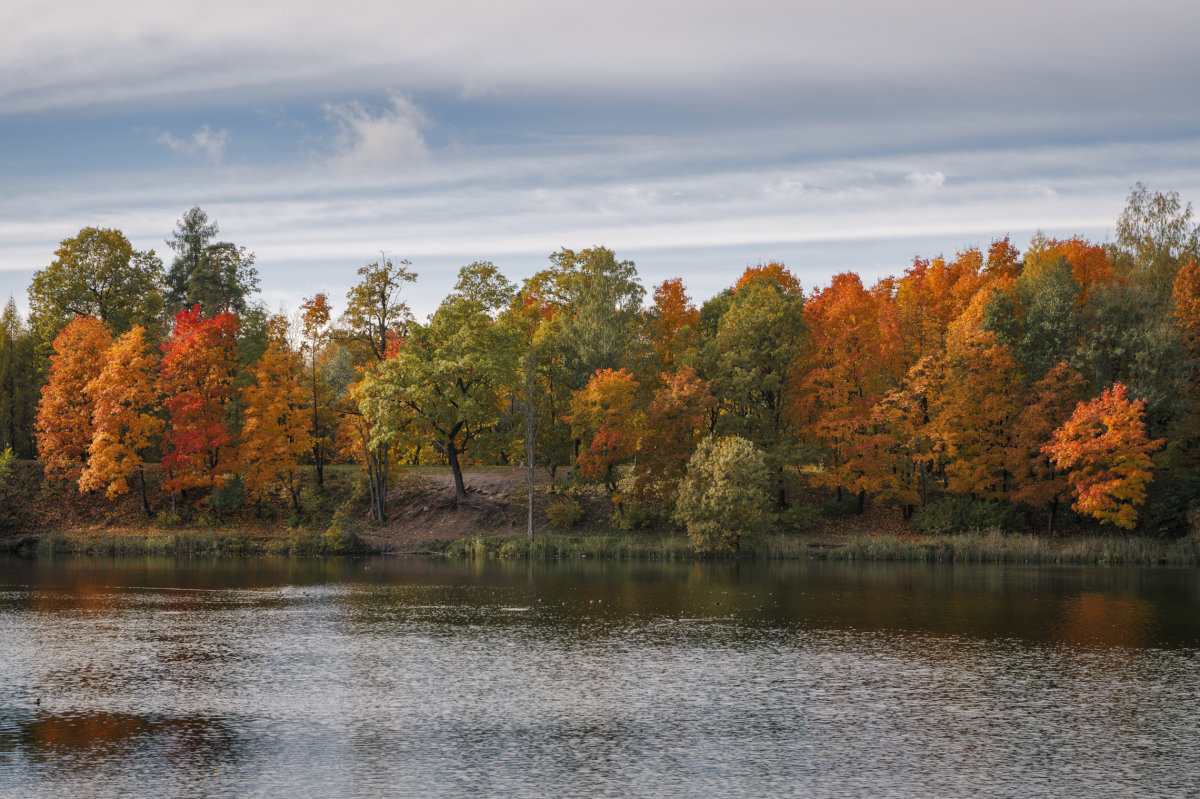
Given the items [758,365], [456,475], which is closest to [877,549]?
[758,365]

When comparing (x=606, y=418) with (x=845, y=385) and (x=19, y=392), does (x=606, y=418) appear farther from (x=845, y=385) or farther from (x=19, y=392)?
(x=19, y=392)

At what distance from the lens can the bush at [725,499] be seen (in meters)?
57.9

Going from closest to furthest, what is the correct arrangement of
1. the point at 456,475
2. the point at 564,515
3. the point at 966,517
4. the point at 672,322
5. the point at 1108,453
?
the point at 1108,453 < the point at 966,517 < the point at 564,515 < the point at 456,475 < the point at 672,322

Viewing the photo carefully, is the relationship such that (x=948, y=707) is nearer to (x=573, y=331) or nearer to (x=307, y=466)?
(x=573, y=331)

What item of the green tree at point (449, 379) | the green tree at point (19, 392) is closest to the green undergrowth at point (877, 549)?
the green tree at point (449, 379)

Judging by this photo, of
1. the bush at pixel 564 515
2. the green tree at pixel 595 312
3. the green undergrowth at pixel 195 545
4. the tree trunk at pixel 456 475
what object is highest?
the green tree at pixel 595 312

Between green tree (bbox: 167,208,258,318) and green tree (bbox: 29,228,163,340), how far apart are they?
3.09 m

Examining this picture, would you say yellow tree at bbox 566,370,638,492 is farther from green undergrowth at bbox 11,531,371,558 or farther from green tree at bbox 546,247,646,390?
green undergrowth at bbox 11,531,371,558

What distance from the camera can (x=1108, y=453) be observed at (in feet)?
194

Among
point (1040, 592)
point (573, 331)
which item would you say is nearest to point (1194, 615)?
point (1040, 592)

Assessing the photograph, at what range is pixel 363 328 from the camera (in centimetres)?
7381

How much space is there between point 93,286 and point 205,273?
8465 millimetres

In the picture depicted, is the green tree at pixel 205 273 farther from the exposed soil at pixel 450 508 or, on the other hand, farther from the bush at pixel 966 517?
the bush at pixel 966 517

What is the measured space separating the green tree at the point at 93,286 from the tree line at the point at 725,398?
0.49 metres
